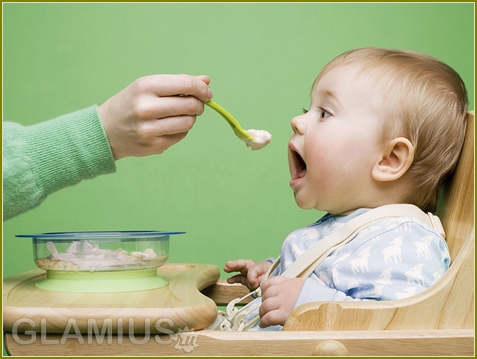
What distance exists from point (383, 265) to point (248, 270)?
1.34 ft

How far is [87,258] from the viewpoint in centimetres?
88

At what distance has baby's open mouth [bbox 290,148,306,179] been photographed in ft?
3.31

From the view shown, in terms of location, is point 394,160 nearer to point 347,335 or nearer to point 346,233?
point 346,233

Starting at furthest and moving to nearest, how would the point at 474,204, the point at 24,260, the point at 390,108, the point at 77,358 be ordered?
the point at 24,260
the point at 390,108
the point at 474,204
the point at 77,358

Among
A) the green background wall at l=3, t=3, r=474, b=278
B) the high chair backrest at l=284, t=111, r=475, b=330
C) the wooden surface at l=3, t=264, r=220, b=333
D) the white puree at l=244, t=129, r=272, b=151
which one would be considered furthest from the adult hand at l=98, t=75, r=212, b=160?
the green background wall at l=3, t=3, r=474, b=278

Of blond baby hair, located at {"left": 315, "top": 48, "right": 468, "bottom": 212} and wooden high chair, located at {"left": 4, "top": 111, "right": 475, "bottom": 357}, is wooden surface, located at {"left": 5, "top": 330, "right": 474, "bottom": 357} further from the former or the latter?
blond baby hair, located at {"left": 315, "top": 48, "right": 468, "bottom": 212}

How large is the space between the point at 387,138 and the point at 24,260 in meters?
1.15

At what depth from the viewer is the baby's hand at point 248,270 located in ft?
3.79

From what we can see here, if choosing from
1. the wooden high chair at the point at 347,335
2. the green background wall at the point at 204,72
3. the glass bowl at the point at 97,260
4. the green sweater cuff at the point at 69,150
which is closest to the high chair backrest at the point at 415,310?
the wooden high chair at the point at 347,335

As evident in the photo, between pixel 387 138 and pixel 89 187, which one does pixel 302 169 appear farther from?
pixel 89 187

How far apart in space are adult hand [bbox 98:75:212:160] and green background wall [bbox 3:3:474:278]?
0.83 metres

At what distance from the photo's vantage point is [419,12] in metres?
1.78

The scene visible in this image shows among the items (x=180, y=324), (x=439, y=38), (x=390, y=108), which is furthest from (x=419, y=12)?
(x=180, y=324)

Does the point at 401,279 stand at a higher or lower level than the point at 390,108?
lower
